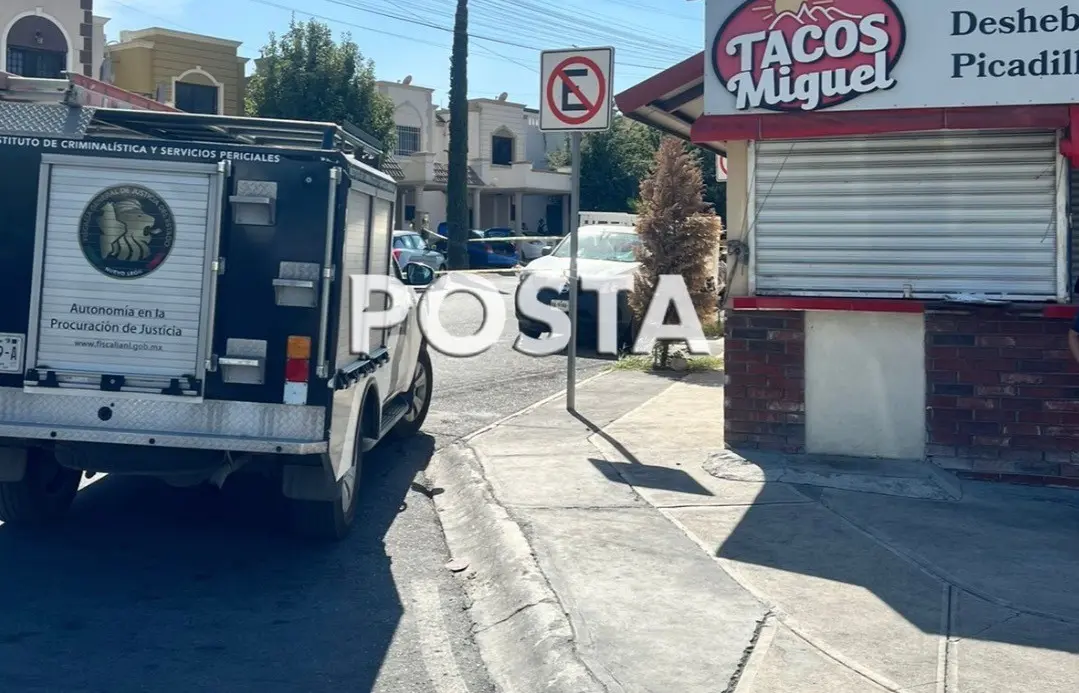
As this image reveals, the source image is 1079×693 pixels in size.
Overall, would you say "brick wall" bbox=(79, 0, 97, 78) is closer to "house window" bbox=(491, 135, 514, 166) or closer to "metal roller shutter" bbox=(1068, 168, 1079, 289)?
"metal roller shutter" bbox=(1068, 168, 1079, 289)

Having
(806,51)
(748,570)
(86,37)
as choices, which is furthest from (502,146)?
(748,570)

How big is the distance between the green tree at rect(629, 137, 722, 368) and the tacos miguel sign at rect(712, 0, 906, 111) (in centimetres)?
508

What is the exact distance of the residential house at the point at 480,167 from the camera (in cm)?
4656

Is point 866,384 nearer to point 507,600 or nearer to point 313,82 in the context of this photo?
point 507,600

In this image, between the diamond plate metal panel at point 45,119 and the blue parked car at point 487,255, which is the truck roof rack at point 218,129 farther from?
the blue parked car at point 487,255

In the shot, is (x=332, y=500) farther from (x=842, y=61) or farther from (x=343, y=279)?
(x=842, y=61)

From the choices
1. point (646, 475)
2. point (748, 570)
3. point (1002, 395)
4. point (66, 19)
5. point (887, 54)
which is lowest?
point (748, 570)

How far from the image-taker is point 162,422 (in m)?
5.89

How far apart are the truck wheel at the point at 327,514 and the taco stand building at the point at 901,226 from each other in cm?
305

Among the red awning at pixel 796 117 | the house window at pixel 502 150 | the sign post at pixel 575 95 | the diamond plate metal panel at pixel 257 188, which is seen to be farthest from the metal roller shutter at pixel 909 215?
the house window at pixel 502 150

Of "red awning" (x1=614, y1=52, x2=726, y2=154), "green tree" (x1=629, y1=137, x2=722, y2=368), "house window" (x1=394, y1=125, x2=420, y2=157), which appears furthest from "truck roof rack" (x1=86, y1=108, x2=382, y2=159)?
"house window" (x1=394, y1=125, x2=420, y2=157)

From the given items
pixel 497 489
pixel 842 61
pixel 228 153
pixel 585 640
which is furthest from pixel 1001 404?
pixel 228 153

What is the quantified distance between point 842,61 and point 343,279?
3.98 metres

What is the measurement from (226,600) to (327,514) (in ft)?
3.10
